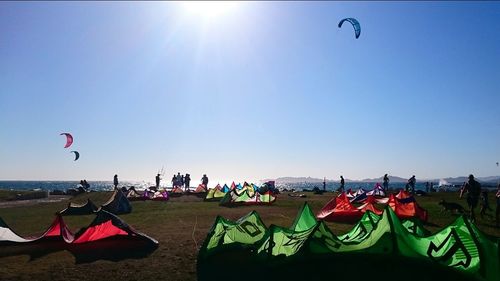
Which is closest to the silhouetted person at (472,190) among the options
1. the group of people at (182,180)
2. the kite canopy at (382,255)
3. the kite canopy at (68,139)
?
the kite canopy at (382,255)

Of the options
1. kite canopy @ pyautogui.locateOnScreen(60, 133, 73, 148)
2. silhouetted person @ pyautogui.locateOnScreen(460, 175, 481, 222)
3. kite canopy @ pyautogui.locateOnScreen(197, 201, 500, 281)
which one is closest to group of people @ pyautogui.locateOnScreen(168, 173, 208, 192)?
kite canopy @ pyautogui.locateOnScreen(60, 133, 73, 148)

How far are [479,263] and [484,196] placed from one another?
15.9 meters

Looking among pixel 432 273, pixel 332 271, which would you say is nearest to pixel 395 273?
pixel 432 273

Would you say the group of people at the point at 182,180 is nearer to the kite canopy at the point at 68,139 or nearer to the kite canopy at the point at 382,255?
the kite canopy at the point at 68,139

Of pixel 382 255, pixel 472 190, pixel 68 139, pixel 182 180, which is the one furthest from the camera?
pixel 182 180

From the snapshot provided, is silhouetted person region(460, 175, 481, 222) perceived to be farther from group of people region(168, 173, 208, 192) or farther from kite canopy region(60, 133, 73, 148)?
kite canopy region(60, 133, 73, 148)

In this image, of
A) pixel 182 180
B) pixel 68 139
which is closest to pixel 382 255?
pixel 68 139

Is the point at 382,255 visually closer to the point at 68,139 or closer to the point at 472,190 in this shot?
the point at 472,190

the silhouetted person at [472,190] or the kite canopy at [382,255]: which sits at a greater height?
the silhouetted person at [472,190]

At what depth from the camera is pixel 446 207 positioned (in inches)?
937

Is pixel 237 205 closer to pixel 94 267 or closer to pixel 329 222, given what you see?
pixel 329 222

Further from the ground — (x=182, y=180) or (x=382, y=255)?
(x=182, y=180)

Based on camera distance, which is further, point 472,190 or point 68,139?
point 68,139

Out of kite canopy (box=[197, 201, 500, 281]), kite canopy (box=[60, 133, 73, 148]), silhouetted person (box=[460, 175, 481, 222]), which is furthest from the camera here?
kite canopy (box=[60, 133, 73, 148])
